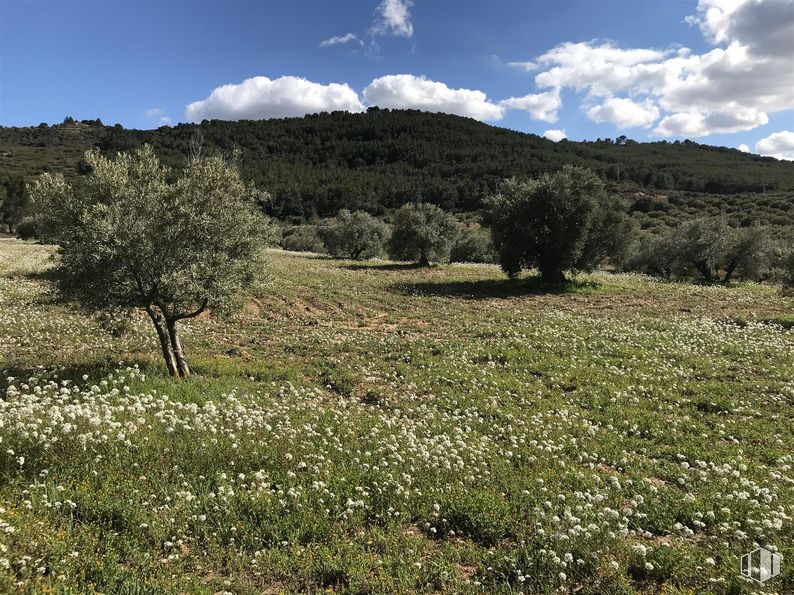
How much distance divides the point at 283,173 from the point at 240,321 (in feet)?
566

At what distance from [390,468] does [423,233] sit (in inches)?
1729

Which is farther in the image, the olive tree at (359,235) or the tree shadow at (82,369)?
the olive tree at (359,235)

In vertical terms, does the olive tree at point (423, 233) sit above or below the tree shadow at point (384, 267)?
above

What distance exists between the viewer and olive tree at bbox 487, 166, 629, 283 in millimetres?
36844

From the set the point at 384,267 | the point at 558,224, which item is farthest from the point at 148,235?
the point at 384,267

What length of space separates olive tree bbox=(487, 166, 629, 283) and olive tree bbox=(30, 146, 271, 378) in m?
28.0

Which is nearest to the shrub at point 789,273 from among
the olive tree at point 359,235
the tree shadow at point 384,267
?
the tree shadow at point 384,267

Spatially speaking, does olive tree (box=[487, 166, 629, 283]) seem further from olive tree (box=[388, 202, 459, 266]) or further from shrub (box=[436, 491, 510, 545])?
shrub (box=[436, 491, 510, 545])

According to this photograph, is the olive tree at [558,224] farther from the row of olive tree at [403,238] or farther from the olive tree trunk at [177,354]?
the olive tree trunk at [177,354]

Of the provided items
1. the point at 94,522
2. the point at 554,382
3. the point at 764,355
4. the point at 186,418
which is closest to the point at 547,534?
the point at 94,522

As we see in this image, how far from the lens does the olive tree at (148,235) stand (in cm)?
1276

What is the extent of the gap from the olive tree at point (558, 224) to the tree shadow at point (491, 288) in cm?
127

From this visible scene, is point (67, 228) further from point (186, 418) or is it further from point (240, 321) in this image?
point (240, 321)

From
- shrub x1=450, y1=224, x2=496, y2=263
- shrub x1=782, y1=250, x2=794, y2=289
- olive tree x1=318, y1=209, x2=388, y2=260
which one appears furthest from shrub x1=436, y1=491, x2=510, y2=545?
shrub x1=450, y1=224, x2=496, y2=263
